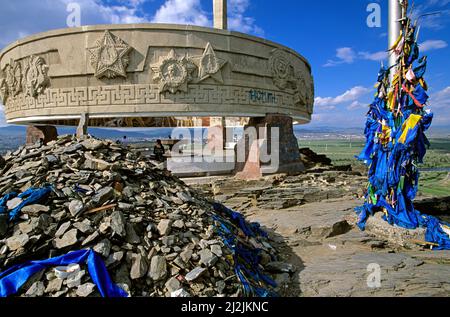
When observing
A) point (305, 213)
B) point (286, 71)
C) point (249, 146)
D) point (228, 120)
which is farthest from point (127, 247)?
point (228, 120)

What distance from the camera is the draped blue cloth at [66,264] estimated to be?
2.85 meters

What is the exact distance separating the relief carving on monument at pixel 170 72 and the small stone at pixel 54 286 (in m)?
7.63

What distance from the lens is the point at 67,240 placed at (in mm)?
3244

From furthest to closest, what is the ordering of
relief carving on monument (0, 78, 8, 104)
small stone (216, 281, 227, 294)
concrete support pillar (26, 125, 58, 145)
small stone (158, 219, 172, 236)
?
1. concrete support pillar (26, 125, 58, 145)
2. relief carving on monument (0, 78, 8, 104)
3. small stone (158, 219, 172, 236)
4. small stone (216, 281, 227, 294)

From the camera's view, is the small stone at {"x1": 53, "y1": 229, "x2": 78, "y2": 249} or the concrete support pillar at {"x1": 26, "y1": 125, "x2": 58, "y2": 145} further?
the concrete support pillar at {"x1": 26, "y1": 125, "x2": 58, "y2": 145}

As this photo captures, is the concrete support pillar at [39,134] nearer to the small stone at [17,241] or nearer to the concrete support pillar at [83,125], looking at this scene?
the concrete support pillar at [83,125]

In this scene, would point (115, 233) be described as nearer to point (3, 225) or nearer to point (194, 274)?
point (194, 274)

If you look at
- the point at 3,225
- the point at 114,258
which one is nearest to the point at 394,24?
the point at 114,258

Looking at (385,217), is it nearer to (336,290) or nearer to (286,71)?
(336,290)

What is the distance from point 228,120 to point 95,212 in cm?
1875

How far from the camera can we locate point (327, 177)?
422 inches

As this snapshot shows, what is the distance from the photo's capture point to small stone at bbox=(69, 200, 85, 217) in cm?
360

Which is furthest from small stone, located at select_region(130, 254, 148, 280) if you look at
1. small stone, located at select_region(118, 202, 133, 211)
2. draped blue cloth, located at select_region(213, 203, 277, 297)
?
draped blue cloth, located at select_region(213, 203, 277, 297)

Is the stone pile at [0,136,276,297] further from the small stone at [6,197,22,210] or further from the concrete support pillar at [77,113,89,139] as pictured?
the concrete support pillar at [77,113,89,139]
